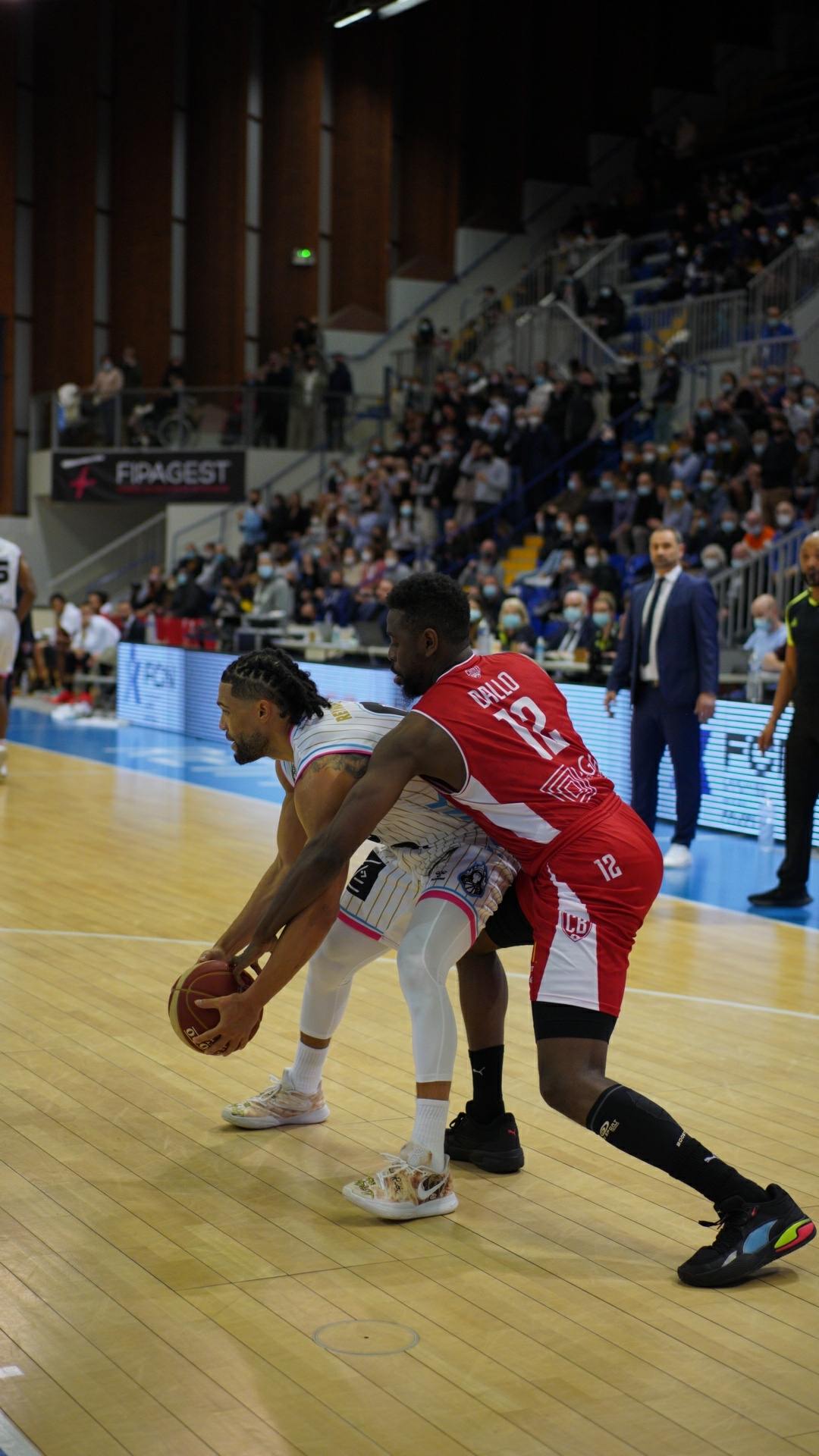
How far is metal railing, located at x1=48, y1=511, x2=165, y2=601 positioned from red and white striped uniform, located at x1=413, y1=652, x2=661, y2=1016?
77.7ft

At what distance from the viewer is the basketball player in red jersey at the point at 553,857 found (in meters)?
3.47

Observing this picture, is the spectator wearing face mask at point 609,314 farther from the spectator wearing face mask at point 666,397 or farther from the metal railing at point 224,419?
the metal railing at point 224,419

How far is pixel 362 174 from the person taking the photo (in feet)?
95.3

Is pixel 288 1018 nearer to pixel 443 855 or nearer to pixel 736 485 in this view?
pixel 443 855

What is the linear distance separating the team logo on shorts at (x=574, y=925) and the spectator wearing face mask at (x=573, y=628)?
34.3 feet

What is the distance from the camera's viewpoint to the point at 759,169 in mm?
23266

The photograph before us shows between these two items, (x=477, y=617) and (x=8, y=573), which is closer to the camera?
(x=8, y=573)

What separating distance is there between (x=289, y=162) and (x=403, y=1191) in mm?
27343

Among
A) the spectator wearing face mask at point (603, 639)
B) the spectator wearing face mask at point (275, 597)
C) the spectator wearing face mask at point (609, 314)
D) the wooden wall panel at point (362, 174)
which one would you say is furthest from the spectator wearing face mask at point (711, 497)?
the wooden wall panel at point (362, 174)

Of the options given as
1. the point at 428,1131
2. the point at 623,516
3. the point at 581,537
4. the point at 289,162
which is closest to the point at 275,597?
the point at 581,537

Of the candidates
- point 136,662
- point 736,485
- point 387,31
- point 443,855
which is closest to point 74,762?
point 136,662

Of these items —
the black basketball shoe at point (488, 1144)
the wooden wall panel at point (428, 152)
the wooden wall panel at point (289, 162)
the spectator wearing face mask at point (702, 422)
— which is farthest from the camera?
the wooden wall panel at point (428, 152)

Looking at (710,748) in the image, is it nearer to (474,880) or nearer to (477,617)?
(477,617)

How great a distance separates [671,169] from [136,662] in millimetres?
14005
